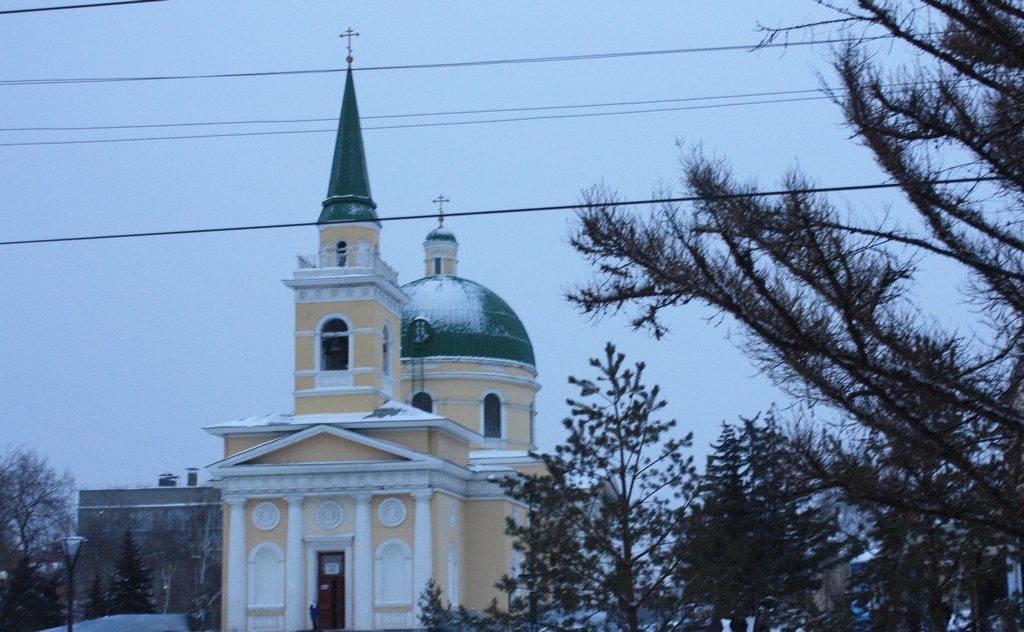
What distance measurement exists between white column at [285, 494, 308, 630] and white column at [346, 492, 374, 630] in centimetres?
152

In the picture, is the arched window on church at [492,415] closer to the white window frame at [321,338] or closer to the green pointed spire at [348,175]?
the white window frame at [321,338]

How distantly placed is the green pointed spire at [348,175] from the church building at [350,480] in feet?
0.15

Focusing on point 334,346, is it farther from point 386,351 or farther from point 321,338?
point 386,351

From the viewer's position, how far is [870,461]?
11445 millimetres

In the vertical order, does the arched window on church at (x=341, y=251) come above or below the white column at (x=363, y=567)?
above

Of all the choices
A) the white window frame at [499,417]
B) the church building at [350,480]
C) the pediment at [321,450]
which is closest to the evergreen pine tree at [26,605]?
the church building at [350,480]

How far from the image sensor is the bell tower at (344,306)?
157 ft

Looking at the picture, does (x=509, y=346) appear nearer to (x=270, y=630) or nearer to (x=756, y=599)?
(x=270, y=630)

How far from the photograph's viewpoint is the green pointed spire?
48.6 meters

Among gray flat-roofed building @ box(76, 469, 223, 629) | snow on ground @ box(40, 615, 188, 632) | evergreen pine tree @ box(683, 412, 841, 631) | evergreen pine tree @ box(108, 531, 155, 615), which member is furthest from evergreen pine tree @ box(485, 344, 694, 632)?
gray flat-roofed building @ box(76, 469, 223, 629)

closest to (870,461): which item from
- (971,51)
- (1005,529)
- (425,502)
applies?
(1005,529)

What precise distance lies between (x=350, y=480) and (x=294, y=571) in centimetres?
315

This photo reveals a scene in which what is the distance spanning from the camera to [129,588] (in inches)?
1919

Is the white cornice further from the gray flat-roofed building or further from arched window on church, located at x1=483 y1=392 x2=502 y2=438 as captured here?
the gray flat-roofed building
